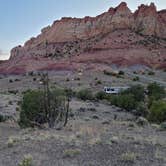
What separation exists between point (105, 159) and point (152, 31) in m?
150

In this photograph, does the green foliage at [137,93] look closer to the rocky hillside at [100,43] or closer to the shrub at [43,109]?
the shrub at [43,109]

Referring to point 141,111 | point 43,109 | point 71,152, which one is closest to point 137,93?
point 141,111

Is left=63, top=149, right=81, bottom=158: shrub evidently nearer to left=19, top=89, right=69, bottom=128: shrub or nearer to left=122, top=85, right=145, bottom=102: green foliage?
left=19, top=89, right=69, bottom=128: shrub

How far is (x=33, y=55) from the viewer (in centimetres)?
15512

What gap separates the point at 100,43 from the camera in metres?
147

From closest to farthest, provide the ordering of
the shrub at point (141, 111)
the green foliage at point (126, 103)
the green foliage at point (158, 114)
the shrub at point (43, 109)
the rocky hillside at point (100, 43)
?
the shrub at point (43, 109) < the green foliage at point (158, 114) < the shrub at point (141, 111) < the green foliage at point (126, 103) < the rocky hillside at point (100, 43)

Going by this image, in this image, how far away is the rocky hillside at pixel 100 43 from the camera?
132 meters

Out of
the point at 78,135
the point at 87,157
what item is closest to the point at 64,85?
the point at 78,135

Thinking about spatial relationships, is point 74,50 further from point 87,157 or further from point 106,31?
point 87,157

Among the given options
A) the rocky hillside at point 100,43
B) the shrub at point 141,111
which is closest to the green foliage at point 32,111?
the shrub at point 141,111

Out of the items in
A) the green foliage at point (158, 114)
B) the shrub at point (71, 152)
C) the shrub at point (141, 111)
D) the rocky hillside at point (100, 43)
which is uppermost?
the rocky hillside at point (100, 43)

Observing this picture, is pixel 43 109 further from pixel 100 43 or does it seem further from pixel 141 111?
pixel 100 43

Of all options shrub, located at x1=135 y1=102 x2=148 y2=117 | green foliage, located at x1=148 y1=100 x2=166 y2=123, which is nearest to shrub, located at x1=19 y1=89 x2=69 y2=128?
green foliage, located at x1=148 y1=100 x2=166 y2=123

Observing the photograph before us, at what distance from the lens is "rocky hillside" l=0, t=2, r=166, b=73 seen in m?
132
